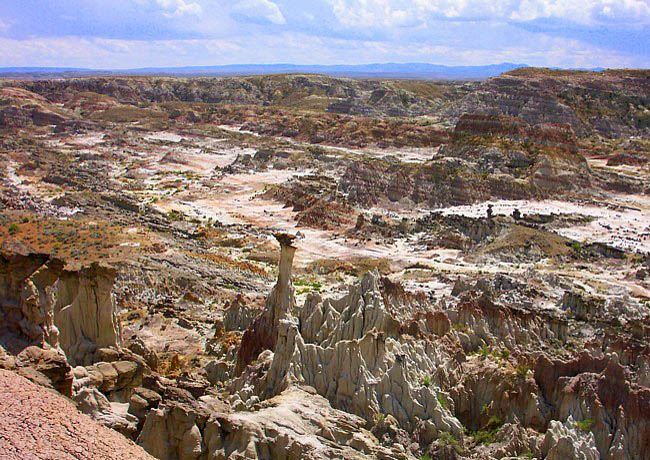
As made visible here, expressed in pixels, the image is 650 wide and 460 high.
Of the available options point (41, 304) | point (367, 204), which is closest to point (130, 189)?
point (367, 204)

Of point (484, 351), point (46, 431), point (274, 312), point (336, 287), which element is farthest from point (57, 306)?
point (336, 287)

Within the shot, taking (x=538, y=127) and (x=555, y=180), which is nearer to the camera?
(x=555, y=180)

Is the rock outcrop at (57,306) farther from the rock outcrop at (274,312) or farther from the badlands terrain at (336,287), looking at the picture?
the rock outcrop at (274,312)

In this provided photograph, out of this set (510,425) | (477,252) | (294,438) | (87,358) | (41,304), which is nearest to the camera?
(294,438)

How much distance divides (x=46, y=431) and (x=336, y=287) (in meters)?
24.4

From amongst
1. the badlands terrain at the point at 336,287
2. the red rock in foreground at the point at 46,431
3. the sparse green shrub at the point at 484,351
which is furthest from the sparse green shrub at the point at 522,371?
the red rock in foreground at the point at 46,431

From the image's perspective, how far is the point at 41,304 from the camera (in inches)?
454

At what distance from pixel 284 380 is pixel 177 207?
43.5m

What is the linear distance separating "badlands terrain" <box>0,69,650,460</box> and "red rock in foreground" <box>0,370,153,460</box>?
0.04 metres

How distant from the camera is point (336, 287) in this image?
31422mm

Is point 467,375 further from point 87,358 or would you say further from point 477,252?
point 477,252

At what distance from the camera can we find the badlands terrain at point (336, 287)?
10633 mm

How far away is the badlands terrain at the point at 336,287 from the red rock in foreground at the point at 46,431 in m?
0.04

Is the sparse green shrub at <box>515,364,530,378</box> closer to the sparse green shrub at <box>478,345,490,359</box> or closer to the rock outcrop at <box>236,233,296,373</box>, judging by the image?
the sparse green shrub at <box>478,345,490,359</box>
